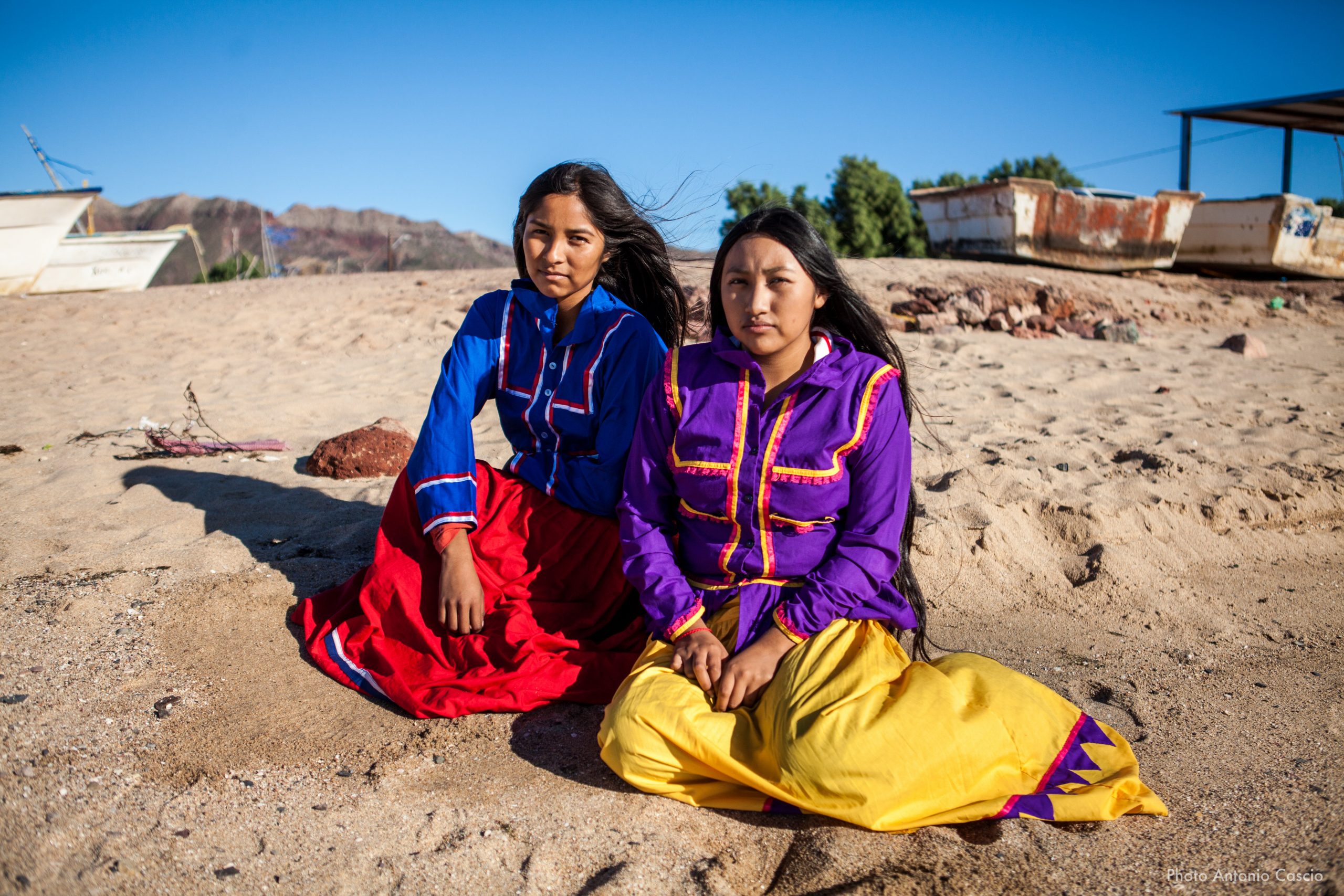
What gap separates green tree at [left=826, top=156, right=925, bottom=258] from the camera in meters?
18.8

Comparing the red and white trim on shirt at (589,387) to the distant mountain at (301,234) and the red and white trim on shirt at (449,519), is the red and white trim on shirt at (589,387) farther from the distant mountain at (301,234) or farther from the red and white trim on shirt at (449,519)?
the distant mountain at (301,234)

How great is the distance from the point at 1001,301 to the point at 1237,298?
12.6ft

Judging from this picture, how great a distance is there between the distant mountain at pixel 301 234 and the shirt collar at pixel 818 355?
2503 centimetres

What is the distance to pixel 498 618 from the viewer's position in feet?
7.70

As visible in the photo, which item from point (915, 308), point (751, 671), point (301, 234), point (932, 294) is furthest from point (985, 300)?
point (301, 234)

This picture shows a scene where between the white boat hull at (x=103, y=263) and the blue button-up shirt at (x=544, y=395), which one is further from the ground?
the white boat hull at (x=103, y=263)

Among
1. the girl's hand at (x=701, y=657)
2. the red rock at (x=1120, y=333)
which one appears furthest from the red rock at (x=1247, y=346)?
the girl's hand at (x=701, y=657)

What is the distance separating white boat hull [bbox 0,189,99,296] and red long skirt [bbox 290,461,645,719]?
11.8 metres

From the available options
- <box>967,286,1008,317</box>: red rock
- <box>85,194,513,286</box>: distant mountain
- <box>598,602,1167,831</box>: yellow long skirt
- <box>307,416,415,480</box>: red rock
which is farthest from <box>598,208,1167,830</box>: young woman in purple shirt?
<box>85,194,513,286</box>: distant mountain

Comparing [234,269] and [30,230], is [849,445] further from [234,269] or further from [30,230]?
[234,269]

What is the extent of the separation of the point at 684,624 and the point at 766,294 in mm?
804

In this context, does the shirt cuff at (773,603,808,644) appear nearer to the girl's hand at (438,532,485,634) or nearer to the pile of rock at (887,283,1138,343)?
the girl's hand at (438,532,485,634)

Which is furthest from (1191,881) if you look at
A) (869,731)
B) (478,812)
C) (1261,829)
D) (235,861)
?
(235,861)

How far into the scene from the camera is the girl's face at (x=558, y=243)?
240 cm
